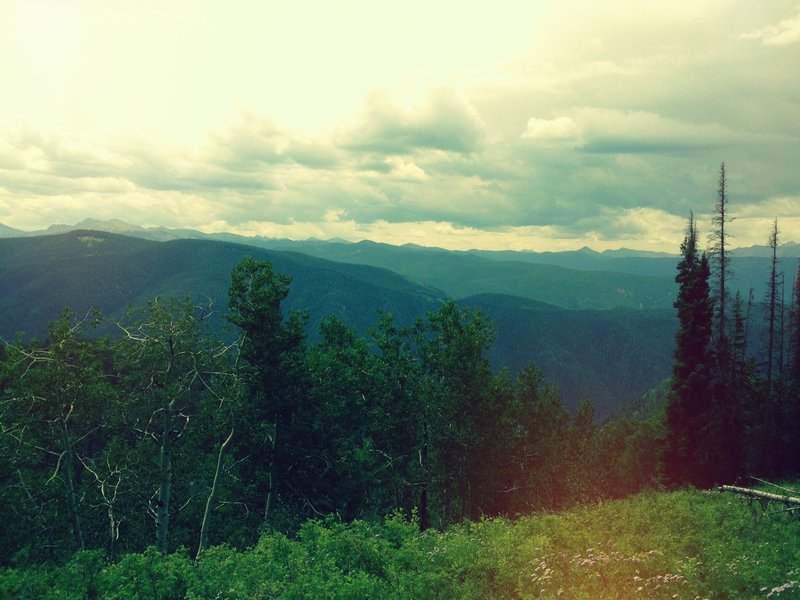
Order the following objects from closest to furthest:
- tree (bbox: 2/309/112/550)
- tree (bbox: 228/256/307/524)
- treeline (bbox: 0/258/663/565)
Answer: tree (bbox: 2/309/112/550) → treeline (bbox: 0/258/663/565) → tree (bbox: 228/256/307/524)

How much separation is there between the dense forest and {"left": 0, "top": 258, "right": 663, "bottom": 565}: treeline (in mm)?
108

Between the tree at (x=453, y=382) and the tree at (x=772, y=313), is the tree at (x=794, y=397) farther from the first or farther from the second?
the tree at (x=453, y=382)

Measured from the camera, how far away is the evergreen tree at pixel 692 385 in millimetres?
37656

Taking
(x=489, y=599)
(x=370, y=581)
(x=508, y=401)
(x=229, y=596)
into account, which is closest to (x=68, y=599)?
(x=229, y=596)

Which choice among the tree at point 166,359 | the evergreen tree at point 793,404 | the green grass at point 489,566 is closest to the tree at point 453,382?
the tree at point 166,359

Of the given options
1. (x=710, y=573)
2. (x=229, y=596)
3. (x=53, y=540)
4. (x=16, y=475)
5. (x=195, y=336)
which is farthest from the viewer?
(x=53, y=540)

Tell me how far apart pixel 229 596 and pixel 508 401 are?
26.7 metres

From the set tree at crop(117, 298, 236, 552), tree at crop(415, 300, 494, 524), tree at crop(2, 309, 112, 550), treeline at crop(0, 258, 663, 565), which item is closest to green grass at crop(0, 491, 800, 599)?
treeline at crop(0, 258, 663, 565)

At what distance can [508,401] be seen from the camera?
37.0m

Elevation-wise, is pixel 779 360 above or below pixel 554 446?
above

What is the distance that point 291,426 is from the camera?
28.7m

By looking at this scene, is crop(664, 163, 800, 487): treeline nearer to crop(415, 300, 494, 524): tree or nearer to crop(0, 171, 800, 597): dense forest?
crop(0, 171, 800, 597): dense forest

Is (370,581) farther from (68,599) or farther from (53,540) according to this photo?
(53,540)

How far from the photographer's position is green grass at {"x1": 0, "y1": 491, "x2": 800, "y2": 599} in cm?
1139
